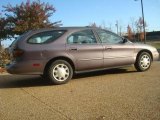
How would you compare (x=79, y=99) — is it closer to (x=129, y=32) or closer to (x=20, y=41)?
(x=20, y=41)

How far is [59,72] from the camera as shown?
9.05 meters

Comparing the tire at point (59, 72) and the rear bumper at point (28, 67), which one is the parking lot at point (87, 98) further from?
the rear bumper at point (28, 67)

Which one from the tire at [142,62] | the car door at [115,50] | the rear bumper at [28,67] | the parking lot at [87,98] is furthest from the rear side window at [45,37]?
the tire at [142,62]

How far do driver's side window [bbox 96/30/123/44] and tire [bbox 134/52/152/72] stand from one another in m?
0.78

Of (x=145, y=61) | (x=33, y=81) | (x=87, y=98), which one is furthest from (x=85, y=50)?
(x=87, y=98)

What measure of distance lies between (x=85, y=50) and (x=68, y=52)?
514mm

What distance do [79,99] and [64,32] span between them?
304 centimetres

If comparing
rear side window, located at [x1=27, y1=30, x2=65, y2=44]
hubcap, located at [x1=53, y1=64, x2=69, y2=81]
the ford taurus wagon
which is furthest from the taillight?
hubcap, located at [x1=53, y1=64, x2=69, y2=81]

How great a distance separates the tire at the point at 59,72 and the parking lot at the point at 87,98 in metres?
0.19

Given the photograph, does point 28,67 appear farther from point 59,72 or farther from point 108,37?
point 108,37

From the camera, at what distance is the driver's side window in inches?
396

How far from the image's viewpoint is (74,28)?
9.79m

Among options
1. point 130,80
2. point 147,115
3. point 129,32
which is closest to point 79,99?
point 147,115

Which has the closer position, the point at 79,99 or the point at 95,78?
the point at 79,99
